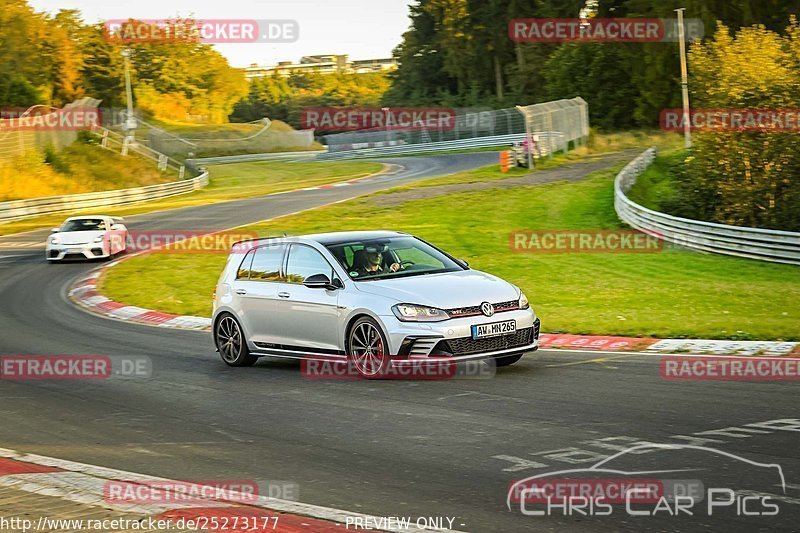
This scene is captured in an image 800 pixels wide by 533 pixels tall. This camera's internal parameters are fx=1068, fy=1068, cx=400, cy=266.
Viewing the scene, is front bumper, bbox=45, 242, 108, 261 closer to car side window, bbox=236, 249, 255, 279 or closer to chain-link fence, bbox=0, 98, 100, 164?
car side window, bbox=236, 249, 255, 279

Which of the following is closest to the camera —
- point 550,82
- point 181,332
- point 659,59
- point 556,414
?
point 556,414

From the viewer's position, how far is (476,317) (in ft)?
35.8

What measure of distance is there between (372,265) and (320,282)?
2.08 feet

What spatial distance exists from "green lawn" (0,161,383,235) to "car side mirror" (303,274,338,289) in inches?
1279

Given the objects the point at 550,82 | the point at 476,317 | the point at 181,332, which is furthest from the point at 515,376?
the point at 550,82

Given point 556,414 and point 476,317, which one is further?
point 476,317

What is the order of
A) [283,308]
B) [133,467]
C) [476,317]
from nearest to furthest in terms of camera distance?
1. [133,467]
2. [476,317]
3. [283,308]

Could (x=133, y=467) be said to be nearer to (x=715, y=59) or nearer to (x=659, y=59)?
(x=715, y=59)

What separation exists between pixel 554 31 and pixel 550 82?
520 centimetres

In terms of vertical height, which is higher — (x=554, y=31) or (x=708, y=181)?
(x=554, y=31)

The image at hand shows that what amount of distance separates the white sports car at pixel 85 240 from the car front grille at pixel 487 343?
2183cm

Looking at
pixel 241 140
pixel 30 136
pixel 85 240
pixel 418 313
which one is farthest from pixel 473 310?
pixel 241 140

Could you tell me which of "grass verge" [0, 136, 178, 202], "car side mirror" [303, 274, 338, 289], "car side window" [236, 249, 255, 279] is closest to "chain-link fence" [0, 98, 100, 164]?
"grass verge" [0, 136, 178, 202]

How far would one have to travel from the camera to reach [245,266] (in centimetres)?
1338
